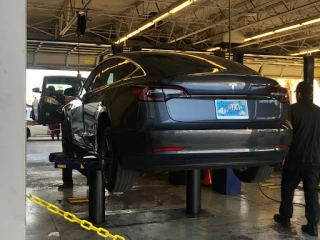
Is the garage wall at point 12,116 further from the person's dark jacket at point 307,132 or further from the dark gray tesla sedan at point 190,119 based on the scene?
the person's dark jacket at point 307,132

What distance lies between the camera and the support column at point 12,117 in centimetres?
128

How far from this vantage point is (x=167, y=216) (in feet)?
18.0

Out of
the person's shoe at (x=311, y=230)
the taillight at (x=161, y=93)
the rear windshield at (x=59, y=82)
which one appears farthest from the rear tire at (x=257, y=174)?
A: the rear windshield at (x=59, y=82)

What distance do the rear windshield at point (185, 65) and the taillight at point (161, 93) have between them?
0.18 m

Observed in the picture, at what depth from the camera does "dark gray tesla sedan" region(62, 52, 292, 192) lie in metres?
2.93

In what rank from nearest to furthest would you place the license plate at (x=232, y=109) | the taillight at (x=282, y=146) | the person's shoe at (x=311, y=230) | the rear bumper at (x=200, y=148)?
the rear bumper at (x=200, y=148), the license plate at (x=232, y=109), the taillight at (x=282, y=146), the person's shoe at (x=311, y=230)

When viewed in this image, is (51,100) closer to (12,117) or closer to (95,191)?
(95,191)

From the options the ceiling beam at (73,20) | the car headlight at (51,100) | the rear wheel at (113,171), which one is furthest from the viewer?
the ceiling beam at (73,20)

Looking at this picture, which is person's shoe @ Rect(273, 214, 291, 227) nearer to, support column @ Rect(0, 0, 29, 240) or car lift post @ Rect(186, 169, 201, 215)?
car lift post @ Rect(186, 169, 201, 215)

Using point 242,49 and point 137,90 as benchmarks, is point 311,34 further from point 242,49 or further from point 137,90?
point 137,90

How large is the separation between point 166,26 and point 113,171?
12.9 metres

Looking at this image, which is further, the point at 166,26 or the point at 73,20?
the point at 166,26

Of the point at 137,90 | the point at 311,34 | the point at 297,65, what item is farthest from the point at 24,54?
the point at 297,65

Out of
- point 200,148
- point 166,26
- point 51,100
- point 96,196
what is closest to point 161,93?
point 200,148
